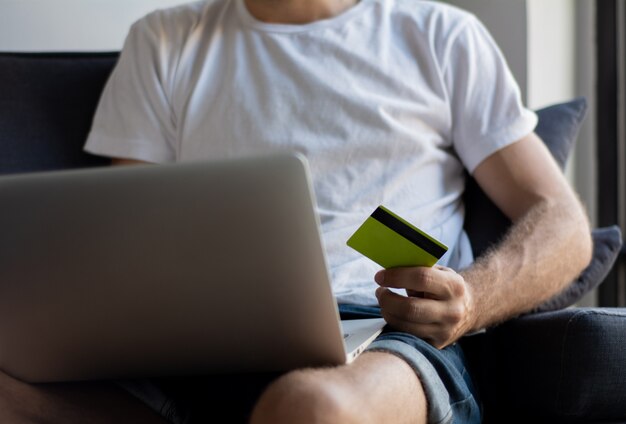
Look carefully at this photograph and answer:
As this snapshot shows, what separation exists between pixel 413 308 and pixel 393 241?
0.15 m

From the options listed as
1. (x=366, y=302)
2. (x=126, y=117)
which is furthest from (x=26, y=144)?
(x=366, y=302)

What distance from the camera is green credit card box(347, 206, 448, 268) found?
913 millimetres

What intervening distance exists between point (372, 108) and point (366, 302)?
0.35 meters

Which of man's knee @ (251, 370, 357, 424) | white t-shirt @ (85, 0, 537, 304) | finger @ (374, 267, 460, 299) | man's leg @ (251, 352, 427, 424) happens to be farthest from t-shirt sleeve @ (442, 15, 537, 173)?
man's knee @ (251, 370, 357, 424)

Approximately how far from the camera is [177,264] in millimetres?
823

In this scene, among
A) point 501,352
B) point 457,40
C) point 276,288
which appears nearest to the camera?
point 276,288

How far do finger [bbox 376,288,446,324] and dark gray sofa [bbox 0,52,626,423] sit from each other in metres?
0.19

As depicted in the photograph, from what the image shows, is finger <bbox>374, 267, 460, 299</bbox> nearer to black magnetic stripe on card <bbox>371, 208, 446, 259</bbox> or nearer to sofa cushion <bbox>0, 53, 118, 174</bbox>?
black magnetic stripe on card <bbox>371, 208, 446, 259</bbox>

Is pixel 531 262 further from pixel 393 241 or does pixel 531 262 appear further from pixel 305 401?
pixel 305 401

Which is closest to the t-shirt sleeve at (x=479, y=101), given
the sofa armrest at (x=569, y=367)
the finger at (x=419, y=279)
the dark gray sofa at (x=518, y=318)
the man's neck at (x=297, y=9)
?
the dark gray sofa at (x=518, y=318)

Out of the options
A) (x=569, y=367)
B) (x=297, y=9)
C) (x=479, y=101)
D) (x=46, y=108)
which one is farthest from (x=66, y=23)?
(x=569, y=367)

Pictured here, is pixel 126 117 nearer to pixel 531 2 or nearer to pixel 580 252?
A: pixel 580 252

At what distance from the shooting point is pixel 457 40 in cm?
152

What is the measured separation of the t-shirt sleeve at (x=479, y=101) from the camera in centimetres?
146
